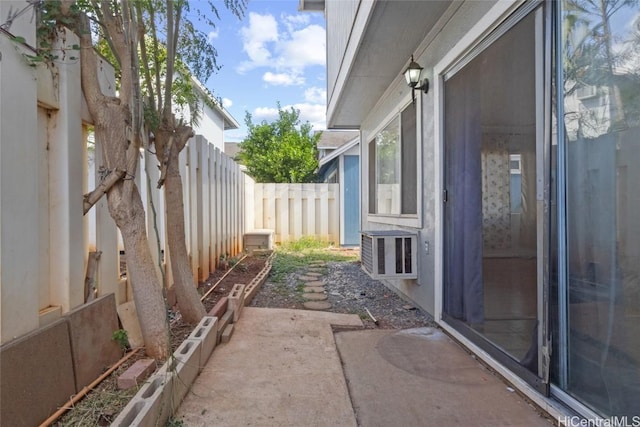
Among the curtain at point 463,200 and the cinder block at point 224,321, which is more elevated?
the curtain at point 463,200

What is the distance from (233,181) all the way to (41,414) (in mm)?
5756

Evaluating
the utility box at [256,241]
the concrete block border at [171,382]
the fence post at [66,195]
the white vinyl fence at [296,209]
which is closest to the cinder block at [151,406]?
the concrete block border at [171,382]

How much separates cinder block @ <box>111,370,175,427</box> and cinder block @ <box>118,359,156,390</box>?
0.72ft

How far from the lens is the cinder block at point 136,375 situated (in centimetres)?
206

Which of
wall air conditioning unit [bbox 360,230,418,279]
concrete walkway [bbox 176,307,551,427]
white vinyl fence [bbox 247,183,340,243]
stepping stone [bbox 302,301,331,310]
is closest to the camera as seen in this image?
concrete walkway [bbox 176,307,551,427]

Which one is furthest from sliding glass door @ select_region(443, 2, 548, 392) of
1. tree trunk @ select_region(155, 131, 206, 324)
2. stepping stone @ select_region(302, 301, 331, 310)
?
tree trunk @ select_region(155, 131, 206, 324)

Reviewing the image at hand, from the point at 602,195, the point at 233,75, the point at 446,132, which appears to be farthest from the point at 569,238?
the point at 233,75

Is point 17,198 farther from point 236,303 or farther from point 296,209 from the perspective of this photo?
point 296,209

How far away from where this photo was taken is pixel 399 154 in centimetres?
478

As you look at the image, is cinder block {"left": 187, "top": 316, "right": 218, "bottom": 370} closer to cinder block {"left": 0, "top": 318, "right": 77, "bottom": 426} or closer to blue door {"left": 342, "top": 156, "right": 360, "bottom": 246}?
cinder block {"left": 0, "top": 318, "right": 77, "bottom": 426}

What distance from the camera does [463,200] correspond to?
2955 mm

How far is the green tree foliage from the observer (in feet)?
45.5

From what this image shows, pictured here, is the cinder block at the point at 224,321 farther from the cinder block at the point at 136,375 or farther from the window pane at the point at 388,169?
the window pane at the point at 388,169

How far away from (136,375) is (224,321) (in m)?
1.02
